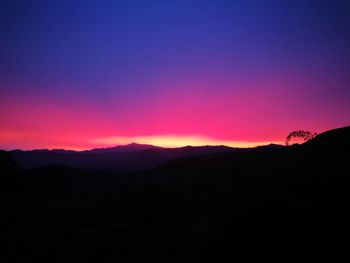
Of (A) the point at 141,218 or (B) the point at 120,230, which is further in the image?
(A) the point at 141,218

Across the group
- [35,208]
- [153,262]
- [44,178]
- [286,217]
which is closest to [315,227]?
[286,217]

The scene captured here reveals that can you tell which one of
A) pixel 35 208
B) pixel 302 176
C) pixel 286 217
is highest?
pixel 302 176

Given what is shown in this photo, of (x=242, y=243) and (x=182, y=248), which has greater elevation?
(x=242, y=243)

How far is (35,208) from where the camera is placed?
31.5 metres

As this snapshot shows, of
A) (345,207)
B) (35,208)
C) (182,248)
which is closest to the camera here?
(345,207)

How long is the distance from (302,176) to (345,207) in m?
6.76

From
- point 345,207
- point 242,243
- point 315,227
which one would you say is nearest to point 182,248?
point 242,243

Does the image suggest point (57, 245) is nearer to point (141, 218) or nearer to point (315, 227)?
point (141, 218)

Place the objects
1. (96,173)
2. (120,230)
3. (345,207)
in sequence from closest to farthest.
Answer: (345,207), (120,230), (96,173)

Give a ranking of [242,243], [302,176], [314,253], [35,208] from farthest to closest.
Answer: [35,208] → [302,176] → [242,243] → [314,253]

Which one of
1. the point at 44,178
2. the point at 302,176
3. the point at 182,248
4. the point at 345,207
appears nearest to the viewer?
the point at 345,207

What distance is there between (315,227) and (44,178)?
51.4m

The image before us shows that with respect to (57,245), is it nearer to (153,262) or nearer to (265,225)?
(153,262)

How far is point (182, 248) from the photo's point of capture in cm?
1534
